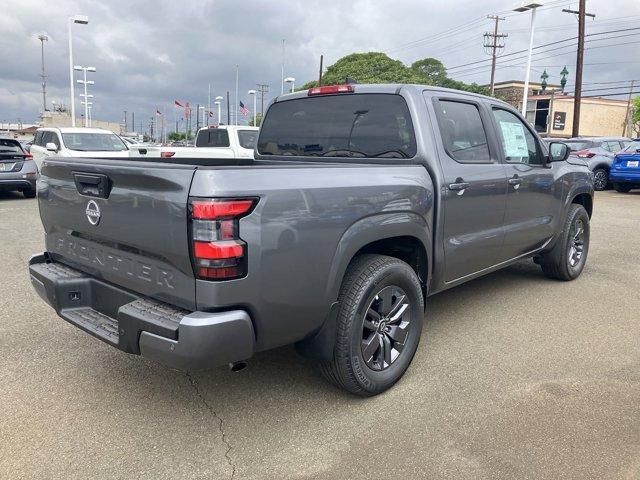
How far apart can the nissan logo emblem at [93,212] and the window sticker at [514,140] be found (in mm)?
3198

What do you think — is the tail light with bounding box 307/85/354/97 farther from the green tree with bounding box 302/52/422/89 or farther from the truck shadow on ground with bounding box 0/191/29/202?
the green tree with bounding box 302/52/422/89

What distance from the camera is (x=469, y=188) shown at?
3.83m

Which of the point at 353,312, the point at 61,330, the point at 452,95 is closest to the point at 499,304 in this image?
the point at 452,95

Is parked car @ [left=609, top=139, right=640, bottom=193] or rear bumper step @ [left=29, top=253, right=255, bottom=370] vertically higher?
parked car @ [left=609, top=139, right=640, bottom=193]

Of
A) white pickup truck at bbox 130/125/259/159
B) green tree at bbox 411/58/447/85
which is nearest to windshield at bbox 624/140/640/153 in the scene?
white pickup truck at bbox 130/125/259/159

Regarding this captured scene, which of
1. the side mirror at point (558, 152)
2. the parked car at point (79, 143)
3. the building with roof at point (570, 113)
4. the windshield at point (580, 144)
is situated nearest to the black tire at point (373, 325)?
the side mirror at point (558, 152)

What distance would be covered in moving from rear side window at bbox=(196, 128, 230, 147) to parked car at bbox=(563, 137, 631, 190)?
10208mm

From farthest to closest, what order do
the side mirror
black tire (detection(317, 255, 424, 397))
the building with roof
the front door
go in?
the building with roof → the side mirror → the front door → black tire (detection(317, 255, 424, 397))

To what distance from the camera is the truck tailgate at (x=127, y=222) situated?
2404 millimetres

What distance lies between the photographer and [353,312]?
2912mm

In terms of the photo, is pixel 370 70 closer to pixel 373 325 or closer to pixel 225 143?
pixel 225 143

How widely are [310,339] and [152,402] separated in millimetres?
1042

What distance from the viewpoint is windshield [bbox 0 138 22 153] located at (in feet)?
39.8

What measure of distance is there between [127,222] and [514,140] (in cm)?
340
